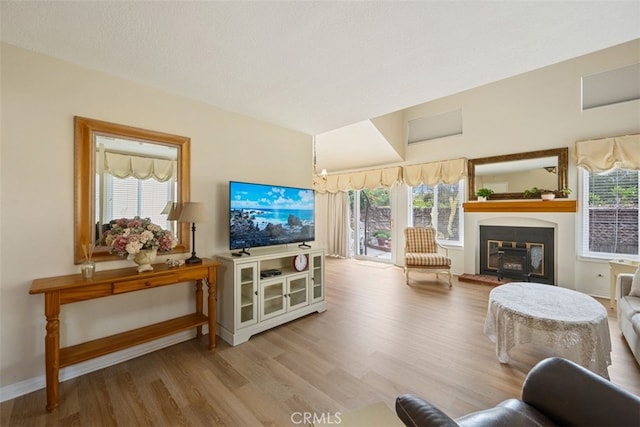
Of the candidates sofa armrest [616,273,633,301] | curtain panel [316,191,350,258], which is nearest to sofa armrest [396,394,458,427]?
sofa armrest [616,273,633,301]

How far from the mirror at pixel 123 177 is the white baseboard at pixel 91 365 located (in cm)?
79

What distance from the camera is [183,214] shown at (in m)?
2.15

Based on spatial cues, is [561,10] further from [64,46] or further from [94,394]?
[94,394]

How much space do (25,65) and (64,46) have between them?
31cm

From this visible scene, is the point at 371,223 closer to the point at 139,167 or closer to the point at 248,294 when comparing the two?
the point at 248,294

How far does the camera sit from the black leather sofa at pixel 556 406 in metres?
0.82

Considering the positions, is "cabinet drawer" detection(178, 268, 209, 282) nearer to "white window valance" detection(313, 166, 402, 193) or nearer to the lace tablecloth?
the lace tablecloth

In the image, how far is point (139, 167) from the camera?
219 centimetres

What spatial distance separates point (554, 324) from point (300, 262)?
2219 mm

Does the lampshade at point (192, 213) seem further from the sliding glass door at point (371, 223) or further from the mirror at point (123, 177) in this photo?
the sliding glass door at point (371, 223)

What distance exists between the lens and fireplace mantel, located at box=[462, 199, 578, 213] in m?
3.79

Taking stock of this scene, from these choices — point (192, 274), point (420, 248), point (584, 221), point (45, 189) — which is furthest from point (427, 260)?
point (45, 189)

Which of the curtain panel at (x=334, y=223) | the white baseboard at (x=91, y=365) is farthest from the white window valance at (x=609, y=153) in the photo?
the white baseboard at (x=91, y=365)

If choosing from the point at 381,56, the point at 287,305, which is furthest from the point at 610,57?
the point at 287,305
